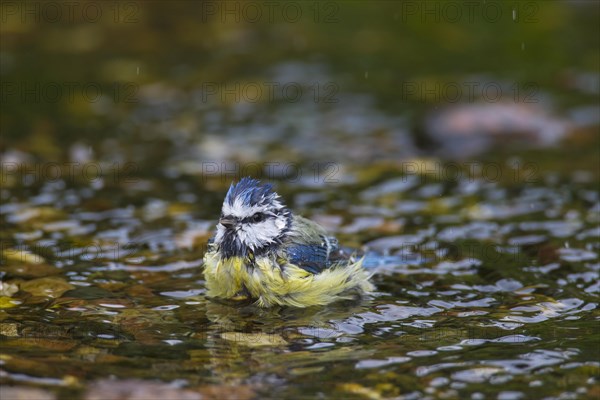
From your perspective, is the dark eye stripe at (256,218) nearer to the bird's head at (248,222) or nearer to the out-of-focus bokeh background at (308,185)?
the bird's head at (248,222)

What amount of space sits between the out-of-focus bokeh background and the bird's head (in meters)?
0.44

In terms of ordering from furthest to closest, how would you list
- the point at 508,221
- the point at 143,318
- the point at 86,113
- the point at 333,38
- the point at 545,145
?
the point at 333,38 → the point at 86,113 → the point at 545,145 → the point at 508,221 → the point at 143,318

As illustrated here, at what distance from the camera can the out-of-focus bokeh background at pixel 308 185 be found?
473 cm

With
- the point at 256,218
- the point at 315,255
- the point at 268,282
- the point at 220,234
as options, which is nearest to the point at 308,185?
the point at 315,255

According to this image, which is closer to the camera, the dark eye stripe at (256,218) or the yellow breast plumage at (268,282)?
the yellow breast plumage at (268,282)

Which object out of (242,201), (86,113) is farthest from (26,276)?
(86,113)

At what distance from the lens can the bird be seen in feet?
18.9

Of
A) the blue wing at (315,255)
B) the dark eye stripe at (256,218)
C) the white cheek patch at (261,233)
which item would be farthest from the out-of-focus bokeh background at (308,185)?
the dark eye stripe at (256,218)

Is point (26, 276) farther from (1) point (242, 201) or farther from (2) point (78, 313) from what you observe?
(1) point (242, 201)

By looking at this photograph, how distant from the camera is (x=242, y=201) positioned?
5.86 metres

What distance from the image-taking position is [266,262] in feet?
19.0

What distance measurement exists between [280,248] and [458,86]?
21.3ft

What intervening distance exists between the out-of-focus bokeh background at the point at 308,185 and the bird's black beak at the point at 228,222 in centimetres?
55

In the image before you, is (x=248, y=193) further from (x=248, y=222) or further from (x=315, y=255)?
(x=315, y=255)
